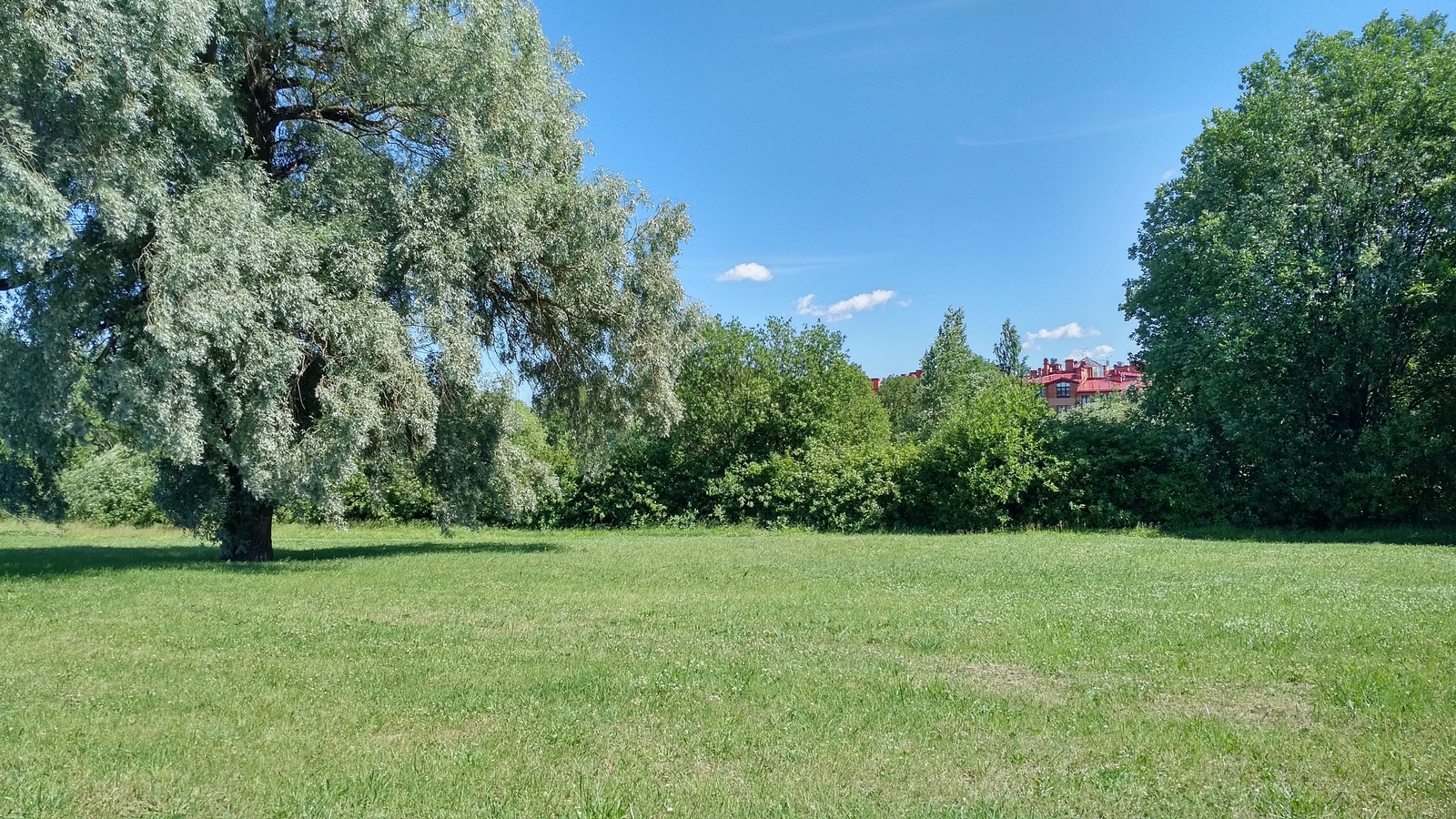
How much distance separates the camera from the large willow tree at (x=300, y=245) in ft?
42.3

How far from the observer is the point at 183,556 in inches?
738

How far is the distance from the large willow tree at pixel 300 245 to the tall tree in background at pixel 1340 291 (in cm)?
1729

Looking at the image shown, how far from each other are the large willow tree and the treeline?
305 cm

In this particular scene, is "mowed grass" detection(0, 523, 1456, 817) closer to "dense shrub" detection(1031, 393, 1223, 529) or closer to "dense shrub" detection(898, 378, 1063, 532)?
"dense shrub" detection(1031, 393, 1223, 529)

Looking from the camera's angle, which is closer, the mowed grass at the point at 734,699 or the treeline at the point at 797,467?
the mowed grass at the point at 734,699

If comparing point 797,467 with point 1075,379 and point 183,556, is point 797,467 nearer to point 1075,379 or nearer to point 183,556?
point 183,556

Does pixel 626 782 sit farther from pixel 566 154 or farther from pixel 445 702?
pixel 566 154

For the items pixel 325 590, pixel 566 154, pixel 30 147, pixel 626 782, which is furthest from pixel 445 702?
pixel 566 154

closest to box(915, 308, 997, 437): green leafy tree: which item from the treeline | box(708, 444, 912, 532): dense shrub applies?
the treeline

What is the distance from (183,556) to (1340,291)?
30.0 m

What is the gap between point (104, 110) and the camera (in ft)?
42.1

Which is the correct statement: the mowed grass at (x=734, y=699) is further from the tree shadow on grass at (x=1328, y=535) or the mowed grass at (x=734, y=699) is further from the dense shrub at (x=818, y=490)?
the dense shrub at (x=818, y=490)

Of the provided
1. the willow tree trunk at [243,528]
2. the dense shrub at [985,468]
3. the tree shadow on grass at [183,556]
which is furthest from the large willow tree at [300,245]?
the dense shrub at [985,468]

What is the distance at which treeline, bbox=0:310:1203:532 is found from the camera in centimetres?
2694
